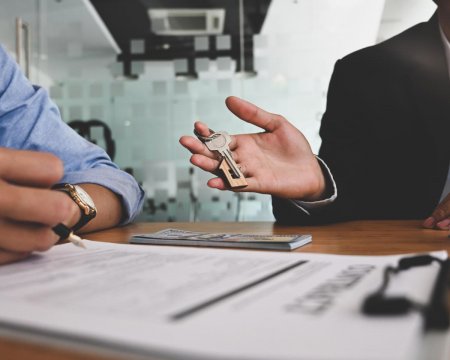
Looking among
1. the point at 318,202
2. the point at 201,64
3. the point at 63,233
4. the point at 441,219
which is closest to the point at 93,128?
the point at 201,64

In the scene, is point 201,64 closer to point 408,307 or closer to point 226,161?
point 226,161

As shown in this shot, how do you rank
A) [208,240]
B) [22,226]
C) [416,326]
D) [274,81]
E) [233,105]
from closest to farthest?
[416,326], [22,226], [208,240], [233,105], [274,81]

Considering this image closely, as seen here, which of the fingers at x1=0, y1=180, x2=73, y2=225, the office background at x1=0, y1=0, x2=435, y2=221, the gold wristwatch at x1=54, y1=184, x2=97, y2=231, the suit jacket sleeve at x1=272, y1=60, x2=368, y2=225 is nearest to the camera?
the fingers at x1=0, y1=180, x2=73, y2=225

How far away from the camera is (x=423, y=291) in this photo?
30 cm

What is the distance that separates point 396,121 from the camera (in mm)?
1313

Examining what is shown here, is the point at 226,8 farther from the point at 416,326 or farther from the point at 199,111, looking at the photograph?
the point at 416,326

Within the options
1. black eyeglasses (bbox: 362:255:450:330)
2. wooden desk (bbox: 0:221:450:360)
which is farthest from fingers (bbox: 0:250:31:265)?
black eyeglasses (bbox: 362:255:450:330)

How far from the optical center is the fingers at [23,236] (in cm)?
41

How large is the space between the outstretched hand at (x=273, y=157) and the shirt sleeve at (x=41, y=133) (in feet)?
0.73

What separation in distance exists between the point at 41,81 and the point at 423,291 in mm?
3887

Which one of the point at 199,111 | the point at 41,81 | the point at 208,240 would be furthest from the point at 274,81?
the point at 208,240

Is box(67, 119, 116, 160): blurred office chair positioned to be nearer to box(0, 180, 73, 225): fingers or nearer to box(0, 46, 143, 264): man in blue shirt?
box(0, 46, 143, 264): man in blue shirt

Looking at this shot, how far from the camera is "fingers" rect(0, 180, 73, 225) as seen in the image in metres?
0.38

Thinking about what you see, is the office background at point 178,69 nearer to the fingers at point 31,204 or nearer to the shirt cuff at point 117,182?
the shirt cuff at point 117,182
